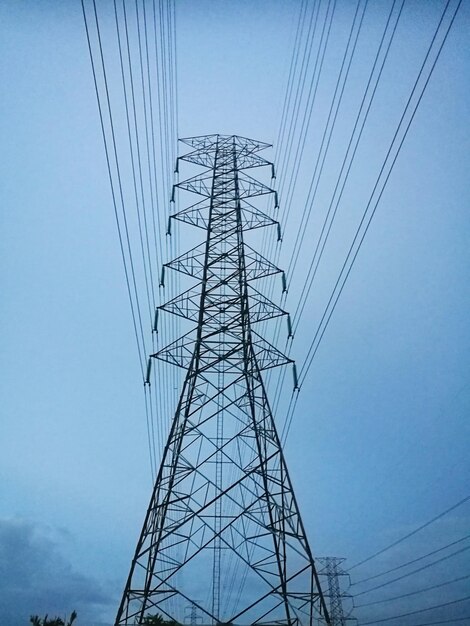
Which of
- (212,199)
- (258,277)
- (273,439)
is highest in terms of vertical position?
(212,199)

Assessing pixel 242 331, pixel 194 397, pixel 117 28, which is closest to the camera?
pixel 117 28

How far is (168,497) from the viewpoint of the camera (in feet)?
43.5

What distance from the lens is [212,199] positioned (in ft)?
61.5

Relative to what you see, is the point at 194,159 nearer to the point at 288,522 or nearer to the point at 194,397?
the point at 194,397

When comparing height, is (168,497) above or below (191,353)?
below

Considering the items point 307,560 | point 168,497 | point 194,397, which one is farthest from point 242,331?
point 307,560

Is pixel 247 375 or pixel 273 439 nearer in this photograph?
pixel 273 439

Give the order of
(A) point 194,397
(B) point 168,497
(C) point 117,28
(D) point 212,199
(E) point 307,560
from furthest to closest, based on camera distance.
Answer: (D) point 212,199, (A) point 194,397, (B) point 168,497, (E) point 307,560, (C) point 117,28

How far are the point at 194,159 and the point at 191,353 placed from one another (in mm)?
9479

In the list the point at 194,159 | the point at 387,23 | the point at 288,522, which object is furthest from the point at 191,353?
the point at 387,23

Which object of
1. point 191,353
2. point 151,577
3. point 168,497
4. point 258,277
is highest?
point 258,277

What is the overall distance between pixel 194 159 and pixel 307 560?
1630 centimetres

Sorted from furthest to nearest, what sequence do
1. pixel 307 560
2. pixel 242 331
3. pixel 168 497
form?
1. pixel 242 331
2. pixel 168 497
3. pixel 307 560

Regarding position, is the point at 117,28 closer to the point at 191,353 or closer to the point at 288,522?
the point at 191,353
